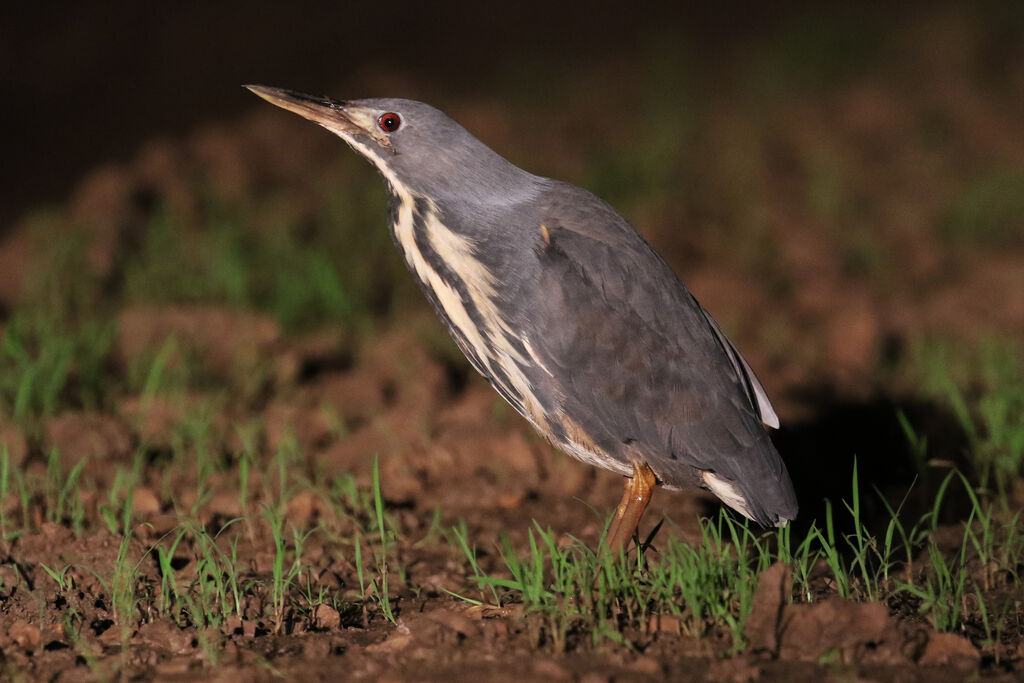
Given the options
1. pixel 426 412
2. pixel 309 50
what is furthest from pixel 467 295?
pixel 309 50

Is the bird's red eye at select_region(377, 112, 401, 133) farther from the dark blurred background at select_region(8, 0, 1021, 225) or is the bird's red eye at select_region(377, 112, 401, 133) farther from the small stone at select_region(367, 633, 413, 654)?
the dark blurred background at select_region(8, 0, 1021, 225)

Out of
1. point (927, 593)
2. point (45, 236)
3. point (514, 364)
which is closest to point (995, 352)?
point (927, 593)

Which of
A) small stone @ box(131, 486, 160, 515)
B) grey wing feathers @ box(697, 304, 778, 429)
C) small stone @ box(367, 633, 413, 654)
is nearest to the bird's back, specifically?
grey wing feathers @ box(697, 304, 778, 429)

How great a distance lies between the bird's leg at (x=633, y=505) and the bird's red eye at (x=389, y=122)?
1350mm

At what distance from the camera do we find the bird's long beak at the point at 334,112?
4.24 m

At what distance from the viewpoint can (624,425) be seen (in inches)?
161

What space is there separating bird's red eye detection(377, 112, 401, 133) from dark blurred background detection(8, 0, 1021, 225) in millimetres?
4945

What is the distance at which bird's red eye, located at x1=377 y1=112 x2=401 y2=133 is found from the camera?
4.20m

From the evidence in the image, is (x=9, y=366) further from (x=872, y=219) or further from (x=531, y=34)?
(x=531, y=34)

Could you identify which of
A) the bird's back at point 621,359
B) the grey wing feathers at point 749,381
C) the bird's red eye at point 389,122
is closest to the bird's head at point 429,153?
the bird's red eye at point 389,122

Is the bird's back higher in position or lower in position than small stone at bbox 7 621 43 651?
higher

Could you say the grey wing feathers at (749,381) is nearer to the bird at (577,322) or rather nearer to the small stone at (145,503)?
the bird at (577,322)

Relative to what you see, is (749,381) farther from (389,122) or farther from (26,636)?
(26,636)

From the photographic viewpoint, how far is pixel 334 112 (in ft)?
14.1
